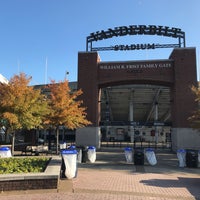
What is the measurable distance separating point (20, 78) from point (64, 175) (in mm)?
11372

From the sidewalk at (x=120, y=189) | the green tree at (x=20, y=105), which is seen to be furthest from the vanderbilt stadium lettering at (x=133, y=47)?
the sidewalk at (x=120, y=189)

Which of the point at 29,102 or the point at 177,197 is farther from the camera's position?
the point at 29,102

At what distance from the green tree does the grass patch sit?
21.2ft

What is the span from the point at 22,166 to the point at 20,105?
822 cm

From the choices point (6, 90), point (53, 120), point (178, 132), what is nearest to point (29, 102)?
point (6, 90)

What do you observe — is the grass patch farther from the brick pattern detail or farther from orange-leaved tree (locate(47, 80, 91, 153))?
orange-leaved tree (locate(47, 80, 91, 153))

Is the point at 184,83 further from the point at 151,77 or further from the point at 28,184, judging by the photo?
the point at 28,184

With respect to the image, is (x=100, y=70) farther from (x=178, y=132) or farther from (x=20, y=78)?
(x=20, y=78)

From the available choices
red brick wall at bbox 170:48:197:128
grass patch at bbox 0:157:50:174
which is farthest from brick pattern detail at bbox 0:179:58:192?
red brick wall at bbox 170:48:197:128

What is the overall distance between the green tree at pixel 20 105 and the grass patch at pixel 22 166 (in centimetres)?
647

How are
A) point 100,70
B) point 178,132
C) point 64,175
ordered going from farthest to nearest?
point 100,70 → point 178,132 → point 64,175

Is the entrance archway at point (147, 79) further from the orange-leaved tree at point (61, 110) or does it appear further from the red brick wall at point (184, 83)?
the orange-leaved tree at point (61, 110)

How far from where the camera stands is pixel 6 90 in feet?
68.4

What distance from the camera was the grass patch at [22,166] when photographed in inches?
431
